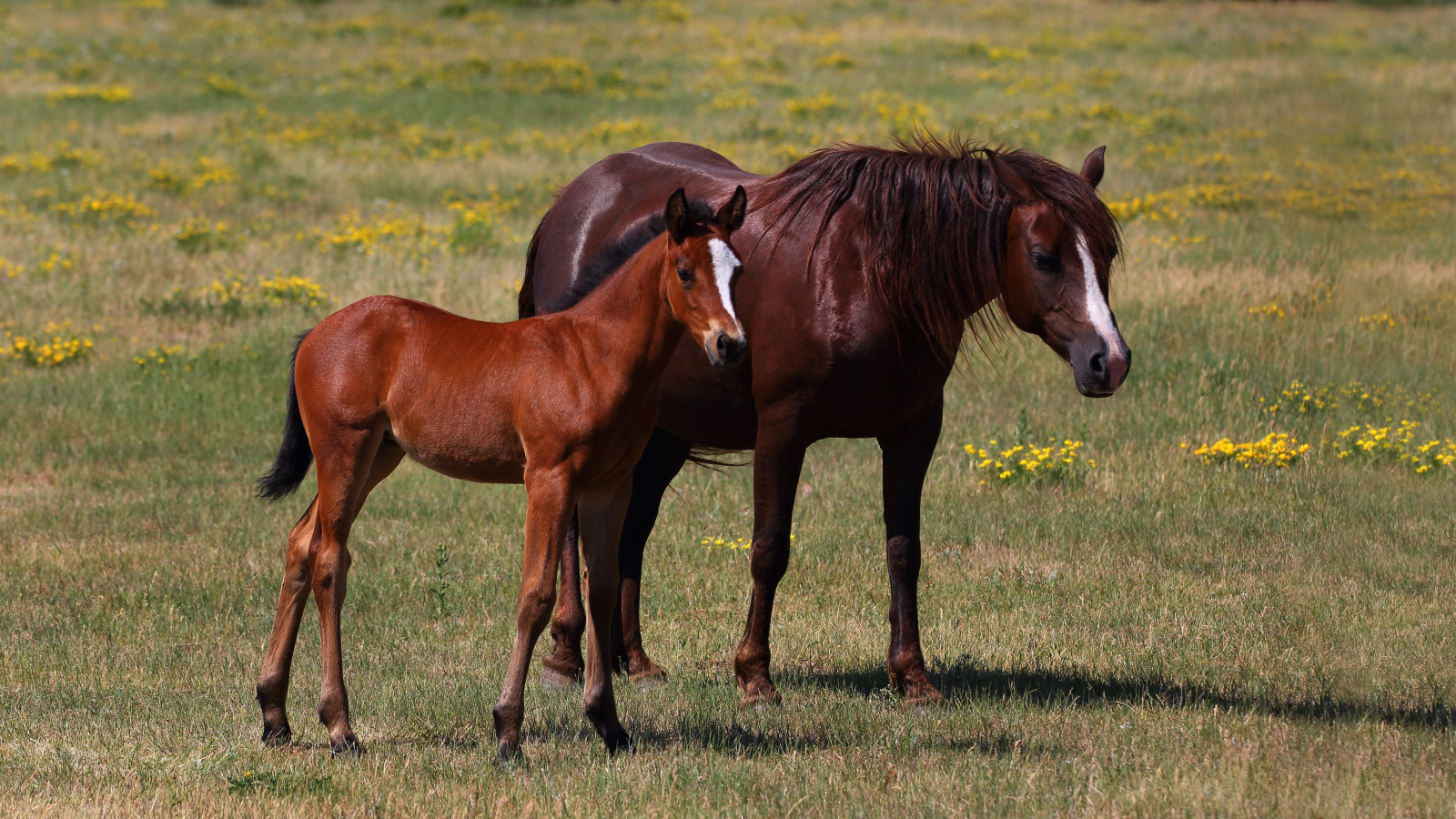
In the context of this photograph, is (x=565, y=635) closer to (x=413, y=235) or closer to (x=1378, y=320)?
(x=1378, y=320)

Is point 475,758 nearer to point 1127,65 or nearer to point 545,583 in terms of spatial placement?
point 545,583

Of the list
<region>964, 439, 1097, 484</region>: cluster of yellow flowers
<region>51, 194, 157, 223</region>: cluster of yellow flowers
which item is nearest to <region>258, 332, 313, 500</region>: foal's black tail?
<region>964, 439, 1097, 484</region>: cluster of yellow flowers

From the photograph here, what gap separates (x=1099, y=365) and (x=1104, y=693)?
1.79m

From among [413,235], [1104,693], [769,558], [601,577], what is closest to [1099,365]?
[769,558]

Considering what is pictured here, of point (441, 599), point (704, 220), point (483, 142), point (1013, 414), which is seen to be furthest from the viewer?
point (483, 142)

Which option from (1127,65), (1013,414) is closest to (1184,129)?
(1127,65)

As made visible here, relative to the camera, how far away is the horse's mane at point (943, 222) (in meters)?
5.60

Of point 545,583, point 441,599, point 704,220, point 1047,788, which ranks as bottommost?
point 441,599

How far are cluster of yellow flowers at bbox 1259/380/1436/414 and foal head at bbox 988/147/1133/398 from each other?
581 centimetres

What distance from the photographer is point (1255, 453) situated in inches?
383

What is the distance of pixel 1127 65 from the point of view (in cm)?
3069

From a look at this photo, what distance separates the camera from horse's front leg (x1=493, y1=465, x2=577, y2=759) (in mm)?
4914

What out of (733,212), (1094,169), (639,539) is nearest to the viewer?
(733,212)

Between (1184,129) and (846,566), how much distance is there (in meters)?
18.0
